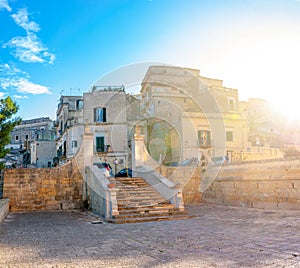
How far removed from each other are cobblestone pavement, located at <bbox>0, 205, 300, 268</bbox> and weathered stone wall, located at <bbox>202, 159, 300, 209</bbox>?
215 centimetres

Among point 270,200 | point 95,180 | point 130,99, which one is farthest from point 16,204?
point 130,99

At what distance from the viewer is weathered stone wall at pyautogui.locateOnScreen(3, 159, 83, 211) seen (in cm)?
1430

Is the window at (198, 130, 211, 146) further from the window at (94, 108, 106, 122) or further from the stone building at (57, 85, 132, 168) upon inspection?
the window at (94, 108, 106, 122)

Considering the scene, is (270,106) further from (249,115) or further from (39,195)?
(39,195)

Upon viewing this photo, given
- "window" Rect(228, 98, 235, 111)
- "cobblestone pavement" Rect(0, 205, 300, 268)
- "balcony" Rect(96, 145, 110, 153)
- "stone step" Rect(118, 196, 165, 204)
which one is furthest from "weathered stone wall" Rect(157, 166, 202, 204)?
"window" Rect(228, 98, 235, 111)

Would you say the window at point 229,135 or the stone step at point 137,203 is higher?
the window at point 229,135

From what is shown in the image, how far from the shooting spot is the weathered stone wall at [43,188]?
14.3 m

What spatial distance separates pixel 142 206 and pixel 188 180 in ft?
19.7

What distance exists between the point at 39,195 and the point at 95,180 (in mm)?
3530

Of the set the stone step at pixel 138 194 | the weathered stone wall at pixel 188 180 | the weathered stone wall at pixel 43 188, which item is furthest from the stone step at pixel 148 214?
the weathered stone wall at pixel 43 188

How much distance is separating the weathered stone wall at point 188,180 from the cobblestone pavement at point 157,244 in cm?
679

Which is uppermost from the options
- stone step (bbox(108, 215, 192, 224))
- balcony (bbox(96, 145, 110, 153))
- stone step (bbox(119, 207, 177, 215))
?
balcony (bbox(96, 145, 110, 153))

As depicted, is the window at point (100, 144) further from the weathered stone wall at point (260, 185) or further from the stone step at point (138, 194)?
the stone step at point (138, 194)

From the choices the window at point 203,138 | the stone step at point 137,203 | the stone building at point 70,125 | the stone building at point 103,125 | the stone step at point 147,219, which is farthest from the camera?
the stone building at point 70,125
